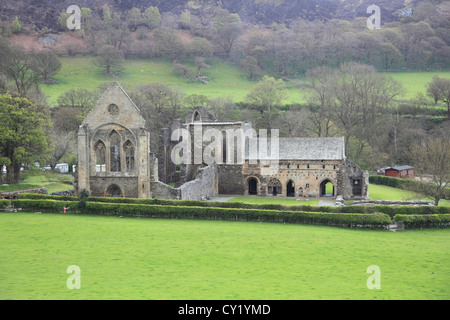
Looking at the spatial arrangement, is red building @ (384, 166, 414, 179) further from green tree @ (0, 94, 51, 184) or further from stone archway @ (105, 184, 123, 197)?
green tree @ (0, 94, 51, 184)

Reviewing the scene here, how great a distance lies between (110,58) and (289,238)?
290ft

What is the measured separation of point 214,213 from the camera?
37.0m

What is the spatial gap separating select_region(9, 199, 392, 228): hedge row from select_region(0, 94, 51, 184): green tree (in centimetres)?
1152

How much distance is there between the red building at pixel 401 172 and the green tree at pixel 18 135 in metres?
43.7

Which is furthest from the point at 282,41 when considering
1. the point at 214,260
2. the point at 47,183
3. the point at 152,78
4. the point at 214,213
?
the point at 214,260

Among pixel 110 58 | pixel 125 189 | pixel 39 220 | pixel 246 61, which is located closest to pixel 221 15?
pixel 246 61

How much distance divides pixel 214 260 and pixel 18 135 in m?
33.0

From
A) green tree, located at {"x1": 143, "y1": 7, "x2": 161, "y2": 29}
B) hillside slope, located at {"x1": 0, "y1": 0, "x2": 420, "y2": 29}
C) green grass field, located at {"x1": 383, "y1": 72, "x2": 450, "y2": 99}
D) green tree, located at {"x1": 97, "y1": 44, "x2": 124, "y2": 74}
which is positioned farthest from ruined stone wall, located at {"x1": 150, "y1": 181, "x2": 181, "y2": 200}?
hillside slope, located at {"x1": 0, "y1": 0, "x2": 420, "y2": 29}

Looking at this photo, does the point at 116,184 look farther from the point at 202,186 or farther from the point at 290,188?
the point at 290,188

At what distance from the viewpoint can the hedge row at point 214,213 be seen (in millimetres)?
34312

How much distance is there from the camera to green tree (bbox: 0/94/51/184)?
48.4 m

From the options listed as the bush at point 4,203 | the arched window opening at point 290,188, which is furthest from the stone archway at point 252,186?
the bush at point 4,203
